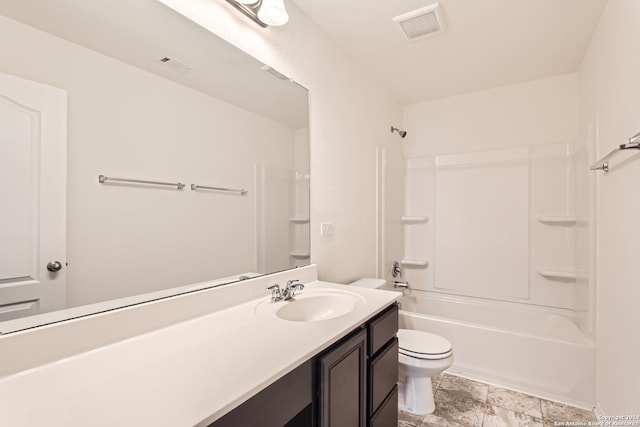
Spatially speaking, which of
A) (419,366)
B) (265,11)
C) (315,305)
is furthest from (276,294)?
(265,11)

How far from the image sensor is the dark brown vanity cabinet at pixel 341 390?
0.77 metres

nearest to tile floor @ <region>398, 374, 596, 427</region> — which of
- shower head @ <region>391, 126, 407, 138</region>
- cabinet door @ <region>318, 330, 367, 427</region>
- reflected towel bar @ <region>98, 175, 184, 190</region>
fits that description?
cabinet door @ <region>318, 330, 367, 427</region>

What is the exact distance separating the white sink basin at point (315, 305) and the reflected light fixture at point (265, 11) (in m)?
1.34

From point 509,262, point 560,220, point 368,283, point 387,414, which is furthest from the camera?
point 509,262

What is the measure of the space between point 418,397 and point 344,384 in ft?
3.91

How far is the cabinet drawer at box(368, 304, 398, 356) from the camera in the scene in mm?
1290

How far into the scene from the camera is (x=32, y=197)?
0.83m

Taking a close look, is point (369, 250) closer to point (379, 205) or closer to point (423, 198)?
point (379, 205)

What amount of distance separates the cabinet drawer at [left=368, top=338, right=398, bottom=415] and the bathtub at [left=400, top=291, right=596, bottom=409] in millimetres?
1129

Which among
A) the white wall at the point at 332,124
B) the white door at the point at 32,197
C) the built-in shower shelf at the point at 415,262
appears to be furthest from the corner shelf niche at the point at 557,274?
the white door at the point at 32,197

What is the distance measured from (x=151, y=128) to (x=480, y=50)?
2.31 m

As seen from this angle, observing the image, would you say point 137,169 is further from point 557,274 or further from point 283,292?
point 557,274

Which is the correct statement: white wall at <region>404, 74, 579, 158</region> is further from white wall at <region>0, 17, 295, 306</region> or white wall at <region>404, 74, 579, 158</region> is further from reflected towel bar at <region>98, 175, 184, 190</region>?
reflected towel bar at <region>98, 175, 184, 190</region>

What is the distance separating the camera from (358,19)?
1.92 metres
